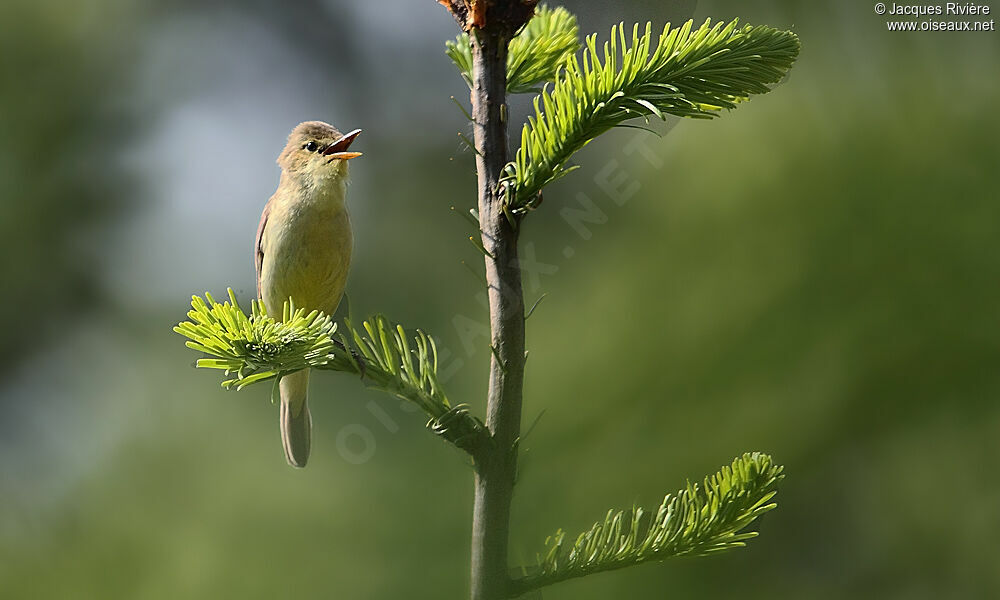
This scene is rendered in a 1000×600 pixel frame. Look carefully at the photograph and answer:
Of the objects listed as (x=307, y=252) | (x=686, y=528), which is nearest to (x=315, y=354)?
(x=686, y=528)

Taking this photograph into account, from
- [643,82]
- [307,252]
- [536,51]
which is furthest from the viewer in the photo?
[307,252]

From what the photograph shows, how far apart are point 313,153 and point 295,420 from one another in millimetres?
488

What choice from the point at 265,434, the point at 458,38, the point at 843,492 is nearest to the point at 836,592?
the point at 843,492

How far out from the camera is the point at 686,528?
2.59 ft

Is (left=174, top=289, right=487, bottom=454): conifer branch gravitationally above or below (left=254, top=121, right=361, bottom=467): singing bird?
below

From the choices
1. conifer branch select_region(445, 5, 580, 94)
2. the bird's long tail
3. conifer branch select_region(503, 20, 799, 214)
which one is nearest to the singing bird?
the bird's long tail

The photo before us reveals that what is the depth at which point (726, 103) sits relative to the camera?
0.79 metres

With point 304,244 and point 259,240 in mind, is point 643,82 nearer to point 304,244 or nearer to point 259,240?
point 304,244

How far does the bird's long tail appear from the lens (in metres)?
1.37

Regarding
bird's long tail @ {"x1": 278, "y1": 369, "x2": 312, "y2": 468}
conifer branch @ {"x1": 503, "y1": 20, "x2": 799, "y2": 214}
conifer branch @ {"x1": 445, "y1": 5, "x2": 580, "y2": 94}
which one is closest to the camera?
conifer branch @ {"x1": 503, "y1": 20, "x2": 799, "y2": 214}

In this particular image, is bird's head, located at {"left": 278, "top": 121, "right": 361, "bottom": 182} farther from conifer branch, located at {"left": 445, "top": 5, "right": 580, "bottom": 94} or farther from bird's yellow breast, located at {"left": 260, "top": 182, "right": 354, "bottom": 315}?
conifer branch, located at {"left": 445, "top": 5, "right": 580, "bottom": 94}

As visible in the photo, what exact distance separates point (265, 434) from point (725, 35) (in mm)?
1167

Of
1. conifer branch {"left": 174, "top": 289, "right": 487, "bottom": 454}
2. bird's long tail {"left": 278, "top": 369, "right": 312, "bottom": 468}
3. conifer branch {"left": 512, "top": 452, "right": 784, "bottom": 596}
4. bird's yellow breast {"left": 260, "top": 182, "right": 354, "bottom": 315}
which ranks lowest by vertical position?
conifer branch {"left": 512, "top": 452, "right": 784, "bottom": 596}

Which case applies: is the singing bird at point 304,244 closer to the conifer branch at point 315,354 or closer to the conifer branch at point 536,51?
the conifer branch at point 536,51
